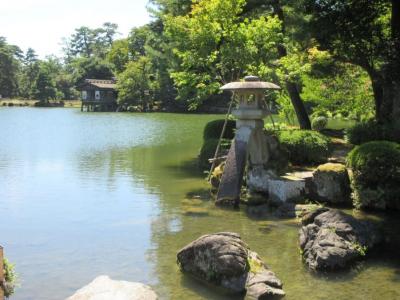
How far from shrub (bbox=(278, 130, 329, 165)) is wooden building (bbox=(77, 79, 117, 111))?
191ft

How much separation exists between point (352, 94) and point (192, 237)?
556 inches

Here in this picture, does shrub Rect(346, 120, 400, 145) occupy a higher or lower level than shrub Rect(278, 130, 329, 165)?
higher

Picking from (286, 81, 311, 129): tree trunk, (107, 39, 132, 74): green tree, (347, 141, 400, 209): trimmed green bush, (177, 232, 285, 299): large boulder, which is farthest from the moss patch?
(107, 39, 132, 74): green tree

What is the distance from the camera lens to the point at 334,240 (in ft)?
26.3

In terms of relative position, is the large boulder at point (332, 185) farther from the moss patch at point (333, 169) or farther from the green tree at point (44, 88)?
the green tree at point (44, 88)

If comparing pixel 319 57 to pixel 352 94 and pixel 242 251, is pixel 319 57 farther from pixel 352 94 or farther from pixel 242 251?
pixel 242 251

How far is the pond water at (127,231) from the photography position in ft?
23.6

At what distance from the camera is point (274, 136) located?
45.6 ft

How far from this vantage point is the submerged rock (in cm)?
564

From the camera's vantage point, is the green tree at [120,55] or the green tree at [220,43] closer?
the green tree at [220,43]

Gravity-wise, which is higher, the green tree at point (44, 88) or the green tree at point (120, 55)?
the green tree at point (120, 55)

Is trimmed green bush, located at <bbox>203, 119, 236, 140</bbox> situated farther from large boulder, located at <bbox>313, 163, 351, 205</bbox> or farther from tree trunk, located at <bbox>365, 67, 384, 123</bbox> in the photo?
large boulder, located at <bbox>313, 163, 351, 205</bbox>

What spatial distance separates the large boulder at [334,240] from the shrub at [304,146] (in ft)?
17.4

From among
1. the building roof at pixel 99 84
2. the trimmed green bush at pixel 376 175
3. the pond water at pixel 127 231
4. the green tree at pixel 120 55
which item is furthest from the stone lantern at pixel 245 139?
the green tree at pixel 120 55
